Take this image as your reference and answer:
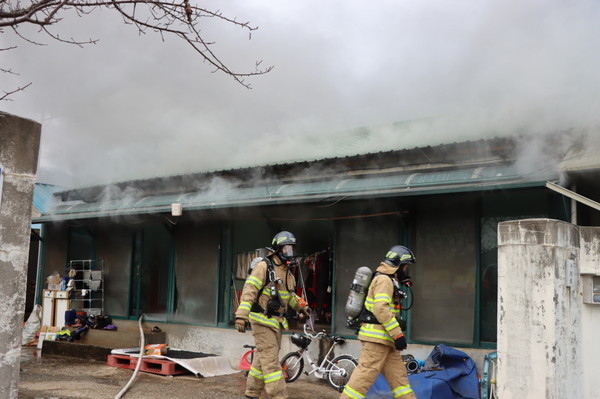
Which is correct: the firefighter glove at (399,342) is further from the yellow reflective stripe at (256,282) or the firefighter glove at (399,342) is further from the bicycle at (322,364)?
the bicycle at (322,364)

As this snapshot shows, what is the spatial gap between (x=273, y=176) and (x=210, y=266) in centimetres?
198

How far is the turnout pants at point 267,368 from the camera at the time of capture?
6.41 meters

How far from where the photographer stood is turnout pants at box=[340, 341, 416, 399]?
19.0 feet

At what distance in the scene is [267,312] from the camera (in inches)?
263

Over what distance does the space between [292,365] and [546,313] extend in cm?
402

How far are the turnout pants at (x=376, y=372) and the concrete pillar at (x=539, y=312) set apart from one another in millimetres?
908

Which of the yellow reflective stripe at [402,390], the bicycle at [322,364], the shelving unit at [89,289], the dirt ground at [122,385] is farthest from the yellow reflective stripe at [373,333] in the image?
the shelving unit at [89,289]

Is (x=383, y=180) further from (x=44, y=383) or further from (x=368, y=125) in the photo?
(x=44, y=383)

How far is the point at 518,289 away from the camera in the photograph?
5.56m

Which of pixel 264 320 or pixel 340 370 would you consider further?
pixel 340 370

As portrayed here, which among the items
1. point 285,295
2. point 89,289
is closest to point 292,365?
point 285,295

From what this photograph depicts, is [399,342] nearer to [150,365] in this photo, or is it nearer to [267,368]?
[267,368]

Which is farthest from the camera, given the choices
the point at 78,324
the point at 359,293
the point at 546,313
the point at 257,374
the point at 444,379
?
the point at 78,324

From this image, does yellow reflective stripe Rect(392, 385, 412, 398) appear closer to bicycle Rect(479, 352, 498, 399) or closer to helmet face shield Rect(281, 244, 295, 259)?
bicycle Rect(479, 352, 498, 399)
